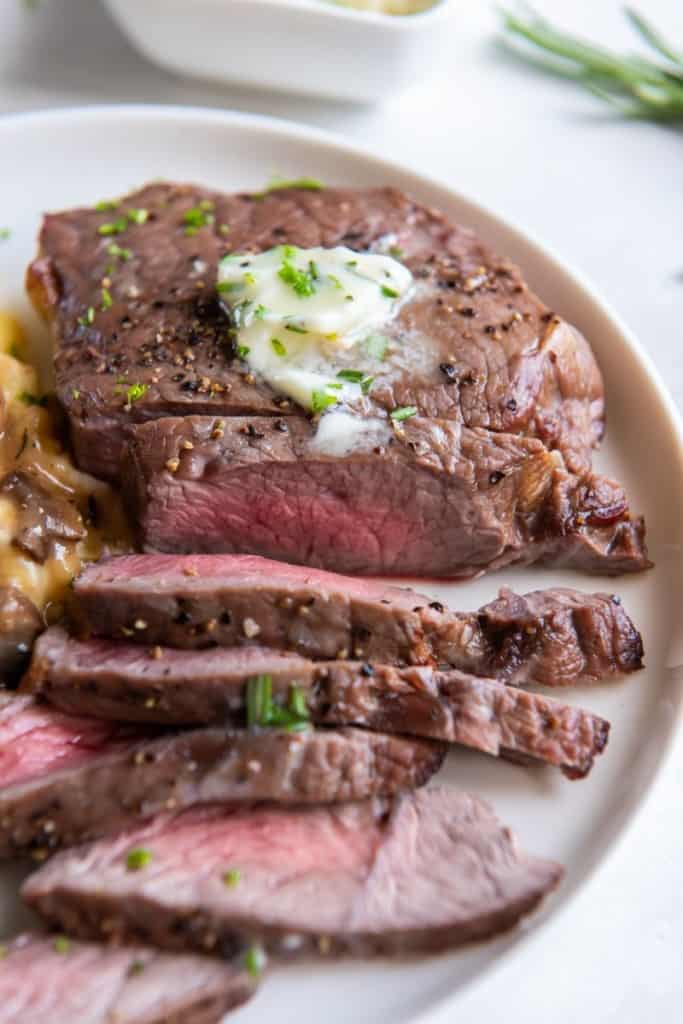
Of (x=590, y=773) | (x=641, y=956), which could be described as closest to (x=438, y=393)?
(x=590, y=773)

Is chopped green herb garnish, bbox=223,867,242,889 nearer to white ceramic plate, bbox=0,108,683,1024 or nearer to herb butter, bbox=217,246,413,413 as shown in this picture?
white ceramic plate, bbox=0,108,683,1024

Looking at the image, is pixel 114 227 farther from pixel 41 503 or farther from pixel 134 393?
pixel 41 503

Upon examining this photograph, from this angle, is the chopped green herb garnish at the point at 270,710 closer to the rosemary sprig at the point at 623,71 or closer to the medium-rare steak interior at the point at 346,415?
the medium-rare steak interior at the point at 346,415

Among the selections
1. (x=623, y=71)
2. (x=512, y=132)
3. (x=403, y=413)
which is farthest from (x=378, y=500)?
(x=623, y=71)

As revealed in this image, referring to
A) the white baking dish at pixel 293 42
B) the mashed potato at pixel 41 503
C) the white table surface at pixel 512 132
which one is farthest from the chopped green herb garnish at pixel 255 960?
the white baking dish at pixel 293 42

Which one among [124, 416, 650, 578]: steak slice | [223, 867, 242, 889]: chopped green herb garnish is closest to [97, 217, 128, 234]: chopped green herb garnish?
[124, 416, 650, 578]: steak slice

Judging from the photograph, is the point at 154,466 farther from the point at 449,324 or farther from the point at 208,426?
the point at 449,324

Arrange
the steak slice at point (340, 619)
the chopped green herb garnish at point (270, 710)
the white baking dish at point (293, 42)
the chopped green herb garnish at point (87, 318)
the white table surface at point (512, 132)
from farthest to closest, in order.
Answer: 1. the white table surface at point (512, 132)
2. the white baking dish at point (293, 42)
3. the chopped green herb garnish at point (87, 318)
4. the steak slice at point (340, 619)
5. the chopped green herb garnish at point (270, 710)
